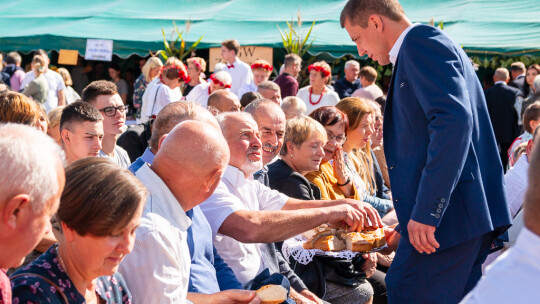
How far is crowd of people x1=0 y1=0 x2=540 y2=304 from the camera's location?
1616 millimetres

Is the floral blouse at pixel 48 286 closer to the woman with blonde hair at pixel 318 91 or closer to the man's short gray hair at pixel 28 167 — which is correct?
the man's short gray hair at pixel 28 167

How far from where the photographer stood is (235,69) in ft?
33.8

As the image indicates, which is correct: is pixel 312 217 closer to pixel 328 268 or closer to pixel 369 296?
pixel 328 268

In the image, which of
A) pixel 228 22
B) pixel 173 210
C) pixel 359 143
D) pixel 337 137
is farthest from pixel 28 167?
pixel 228 22

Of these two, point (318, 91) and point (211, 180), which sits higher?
point (211, 180)

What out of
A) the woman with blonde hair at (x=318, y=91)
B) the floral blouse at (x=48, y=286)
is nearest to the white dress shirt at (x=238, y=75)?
the woman with blonde hair at (x=318, y=91)

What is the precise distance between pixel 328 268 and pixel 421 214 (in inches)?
50.8

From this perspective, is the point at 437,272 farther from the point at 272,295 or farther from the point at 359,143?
the point at 359,143

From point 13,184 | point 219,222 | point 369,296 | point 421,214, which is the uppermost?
point 13,184

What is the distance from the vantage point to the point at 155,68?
31.5ft

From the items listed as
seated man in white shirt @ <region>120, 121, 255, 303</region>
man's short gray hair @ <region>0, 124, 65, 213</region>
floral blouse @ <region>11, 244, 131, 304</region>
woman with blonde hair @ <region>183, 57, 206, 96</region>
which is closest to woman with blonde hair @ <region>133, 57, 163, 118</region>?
woman with blonde hair @ <region>183, 57, 206, 96</region>

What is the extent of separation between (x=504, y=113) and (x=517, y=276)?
34.3ft

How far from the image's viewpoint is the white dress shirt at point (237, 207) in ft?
9.44

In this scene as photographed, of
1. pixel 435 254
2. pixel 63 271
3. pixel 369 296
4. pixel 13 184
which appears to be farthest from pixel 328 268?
pixel 13 184
